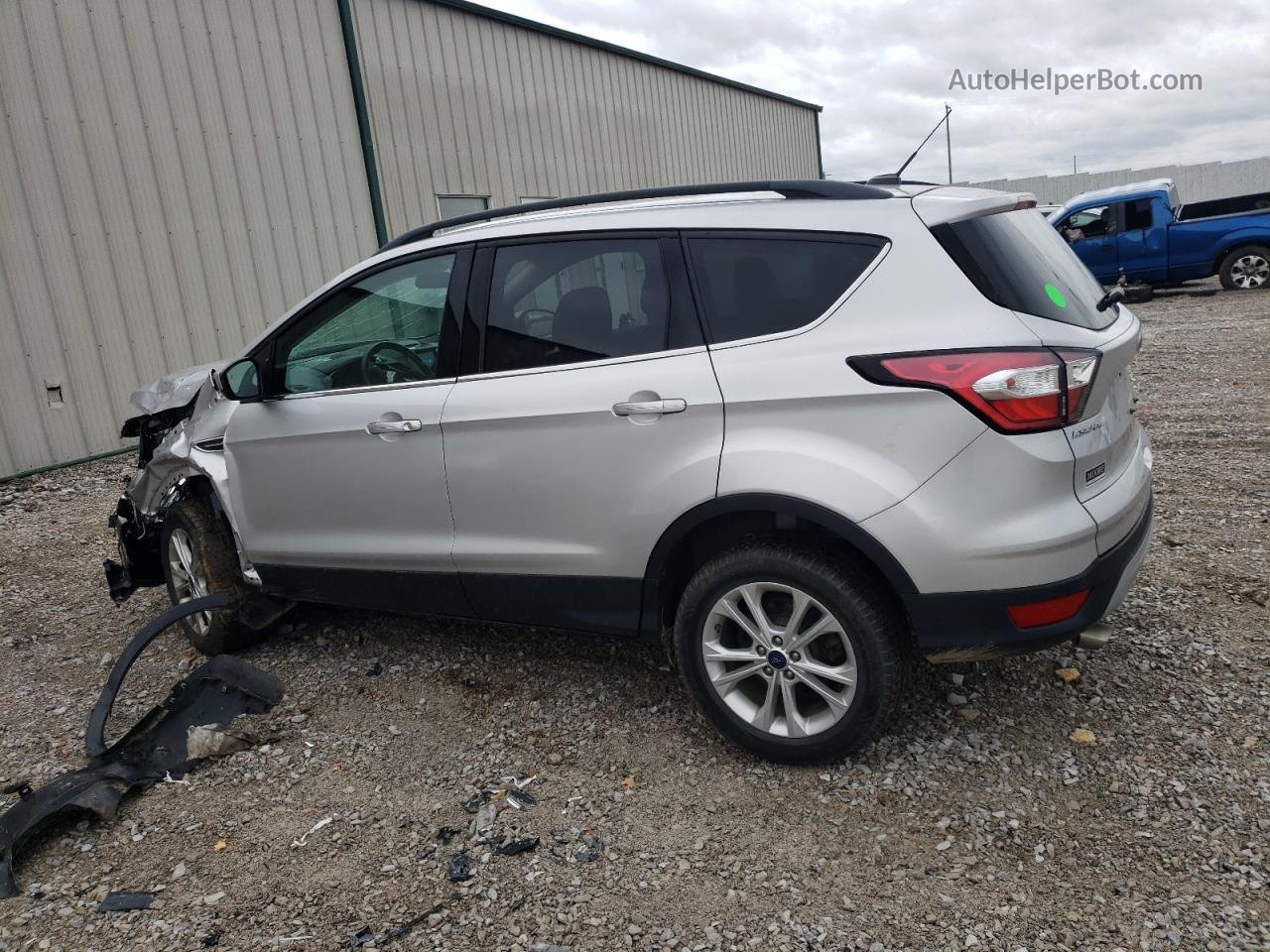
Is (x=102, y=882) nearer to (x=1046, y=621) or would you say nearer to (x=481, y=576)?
(x=481, y=576)

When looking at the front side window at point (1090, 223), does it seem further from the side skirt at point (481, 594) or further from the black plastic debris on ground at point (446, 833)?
the black plastic debris on ground at point (446, 833)

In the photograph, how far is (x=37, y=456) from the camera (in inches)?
329

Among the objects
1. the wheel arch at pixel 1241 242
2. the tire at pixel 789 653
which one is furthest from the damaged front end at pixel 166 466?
the wheel arch at pixel 1241 242

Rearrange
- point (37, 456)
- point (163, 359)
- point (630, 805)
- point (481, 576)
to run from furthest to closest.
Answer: point (163, 359) < point (37, 456) < point (481, 576) < point (630, 805)

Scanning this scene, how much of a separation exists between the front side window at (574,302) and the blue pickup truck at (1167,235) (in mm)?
14251

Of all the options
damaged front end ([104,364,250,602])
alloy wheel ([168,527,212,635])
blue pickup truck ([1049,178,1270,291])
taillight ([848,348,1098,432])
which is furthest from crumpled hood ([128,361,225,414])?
blue pickup truck ([1049,178,1270,291])

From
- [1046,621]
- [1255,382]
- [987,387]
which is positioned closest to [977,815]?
[1046,621]

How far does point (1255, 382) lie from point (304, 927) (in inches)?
362

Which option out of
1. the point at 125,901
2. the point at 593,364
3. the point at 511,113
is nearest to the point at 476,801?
the point at 125,901

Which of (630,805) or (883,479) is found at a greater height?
(883,479)

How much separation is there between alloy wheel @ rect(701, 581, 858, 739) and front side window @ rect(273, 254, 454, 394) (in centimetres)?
145

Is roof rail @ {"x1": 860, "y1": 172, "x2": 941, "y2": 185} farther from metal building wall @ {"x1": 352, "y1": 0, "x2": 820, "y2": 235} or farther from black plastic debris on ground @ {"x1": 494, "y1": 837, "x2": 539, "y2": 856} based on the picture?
metal building wall @ {"x1": 352, "y1": 0, "x2": 820, "y2": 235}

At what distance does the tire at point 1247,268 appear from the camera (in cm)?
1496

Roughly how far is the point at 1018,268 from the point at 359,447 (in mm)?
2423
